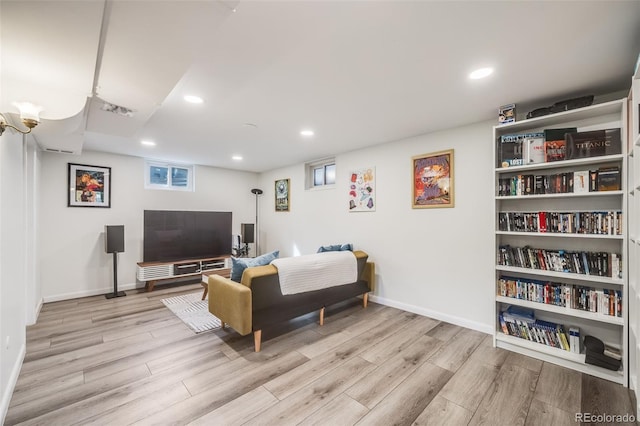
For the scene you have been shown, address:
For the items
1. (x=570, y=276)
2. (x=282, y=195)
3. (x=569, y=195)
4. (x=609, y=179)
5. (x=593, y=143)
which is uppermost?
(x=593, y=143)

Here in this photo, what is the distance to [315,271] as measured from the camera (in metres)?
3.09

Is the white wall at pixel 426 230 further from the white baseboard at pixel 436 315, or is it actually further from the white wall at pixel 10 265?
the white wall at pixel 10 265

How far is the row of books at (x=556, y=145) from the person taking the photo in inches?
86.3

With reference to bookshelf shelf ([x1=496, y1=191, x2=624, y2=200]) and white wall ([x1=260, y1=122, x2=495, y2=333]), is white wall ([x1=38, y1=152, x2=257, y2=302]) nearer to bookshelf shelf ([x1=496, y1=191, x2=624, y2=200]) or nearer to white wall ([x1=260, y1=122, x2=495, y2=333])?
white wall ([x1=260, y1=122, x2=495, y2=333])

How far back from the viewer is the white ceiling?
129 centimetres

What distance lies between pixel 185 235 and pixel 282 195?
2.08 m

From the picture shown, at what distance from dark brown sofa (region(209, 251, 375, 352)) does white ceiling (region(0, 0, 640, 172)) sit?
1713 millimetres

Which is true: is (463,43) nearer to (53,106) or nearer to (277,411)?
(277,411)

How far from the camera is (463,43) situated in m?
1.65

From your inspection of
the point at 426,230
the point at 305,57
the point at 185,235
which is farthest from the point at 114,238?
the point at 426,230

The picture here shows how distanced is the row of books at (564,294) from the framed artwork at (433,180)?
1085 millimetres

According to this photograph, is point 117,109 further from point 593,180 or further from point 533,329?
point 533,329

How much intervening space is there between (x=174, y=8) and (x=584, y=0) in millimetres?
1976

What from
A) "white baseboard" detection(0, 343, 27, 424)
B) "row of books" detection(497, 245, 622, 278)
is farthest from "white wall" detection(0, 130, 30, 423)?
"row of books" detection(497, 245, 622, 278)
